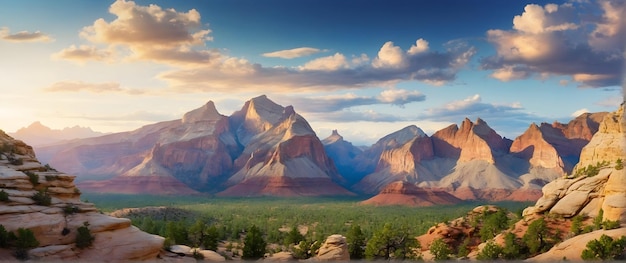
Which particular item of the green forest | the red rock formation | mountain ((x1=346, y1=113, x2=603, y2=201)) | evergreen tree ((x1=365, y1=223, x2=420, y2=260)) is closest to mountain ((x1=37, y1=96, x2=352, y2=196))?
mountain ((x1=346, y1=113, x2=603, y2=201))

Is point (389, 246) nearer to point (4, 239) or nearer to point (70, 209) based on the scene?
point (70, 209)

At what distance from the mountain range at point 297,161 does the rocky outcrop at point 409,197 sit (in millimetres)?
771

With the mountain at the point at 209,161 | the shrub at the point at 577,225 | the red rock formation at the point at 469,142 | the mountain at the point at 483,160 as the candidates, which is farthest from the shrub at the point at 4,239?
the red rock formation at the point at 469,142

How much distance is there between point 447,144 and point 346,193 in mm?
46043

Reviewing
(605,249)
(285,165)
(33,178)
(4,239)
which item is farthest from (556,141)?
(4,239)

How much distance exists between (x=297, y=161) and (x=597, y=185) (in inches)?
5064

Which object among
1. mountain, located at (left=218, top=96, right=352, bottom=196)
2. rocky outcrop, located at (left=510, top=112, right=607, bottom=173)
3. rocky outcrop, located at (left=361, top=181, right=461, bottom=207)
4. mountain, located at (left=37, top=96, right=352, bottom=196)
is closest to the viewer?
rocky outcrop, located at (left=361, top=181, right=461, bottom=207)

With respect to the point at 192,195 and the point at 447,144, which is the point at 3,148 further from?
the point at 447,144

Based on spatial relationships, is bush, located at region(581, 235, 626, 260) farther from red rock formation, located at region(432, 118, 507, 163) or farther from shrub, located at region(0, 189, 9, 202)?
red rock formation, located at region(432, 118, 507, 163)

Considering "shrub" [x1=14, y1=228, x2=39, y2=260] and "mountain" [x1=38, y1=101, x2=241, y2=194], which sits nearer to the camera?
"shrub" [x1=14, y1=228, x2=39, y2=260]

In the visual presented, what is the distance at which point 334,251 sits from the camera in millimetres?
32875

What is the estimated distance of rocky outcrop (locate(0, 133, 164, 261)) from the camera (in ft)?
77.7

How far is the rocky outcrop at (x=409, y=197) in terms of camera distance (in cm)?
11329

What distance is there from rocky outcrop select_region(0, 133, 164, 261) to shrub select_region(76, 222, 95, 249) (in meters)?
0.20
